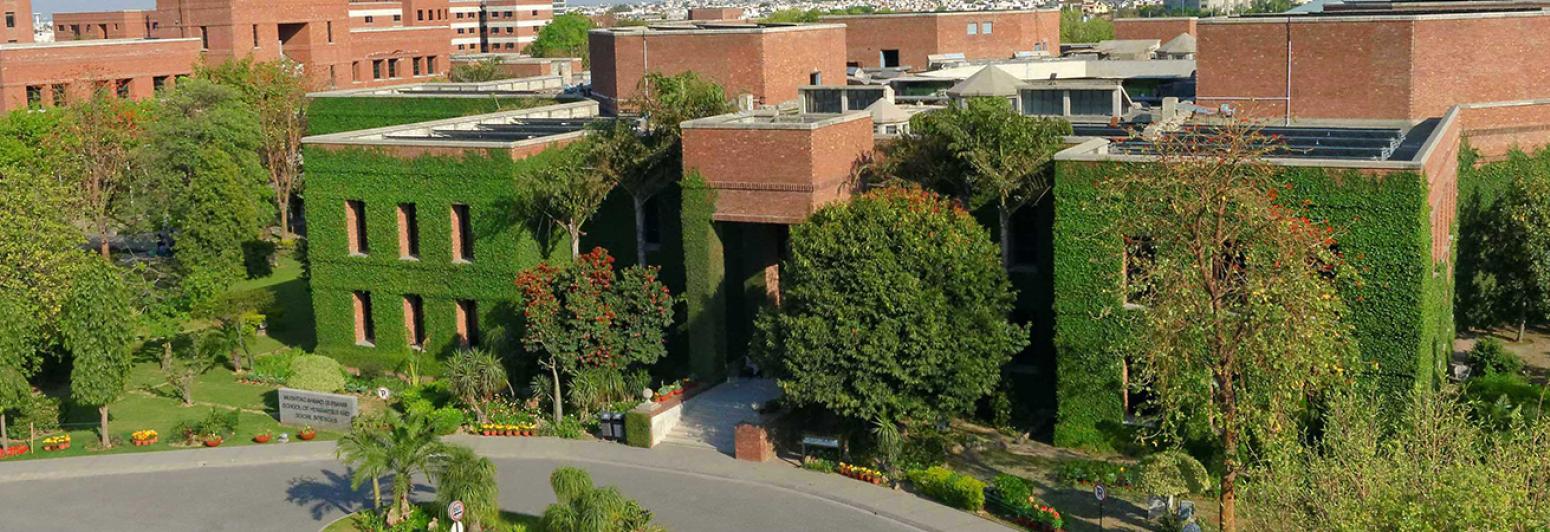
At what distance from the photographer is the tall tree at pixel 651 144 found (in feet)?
139

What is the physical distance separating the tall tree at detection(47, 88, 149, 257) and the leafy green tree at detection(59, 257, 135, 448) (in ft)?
75.5

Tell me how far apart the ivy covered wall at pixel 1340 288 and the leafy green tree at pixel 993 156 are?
210 centimetres

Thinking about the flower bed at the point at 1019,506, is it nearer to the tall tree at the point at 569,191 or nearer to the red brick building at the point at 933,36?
the tall tree at the point at 569,191

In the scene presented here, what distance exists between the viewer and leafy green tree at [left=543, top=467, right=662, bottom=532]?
97.0ft

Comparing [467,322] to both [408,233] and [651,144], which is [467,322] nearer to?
[408,233]

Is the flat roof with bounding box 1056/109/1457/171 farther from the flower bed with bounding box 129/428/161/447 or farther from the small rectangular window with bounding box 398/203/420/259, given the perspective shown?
the flower bed with bounding box 129/428/161/447

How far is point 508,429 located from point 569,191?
6260mm

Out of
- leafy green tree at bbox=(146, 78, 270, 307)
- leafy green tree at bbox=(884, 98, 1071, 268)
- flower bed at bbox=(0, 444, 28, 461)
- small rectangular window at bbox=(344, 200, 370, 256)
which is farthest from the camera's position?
leafy green tree at bbox=(146, 78, 270, 307)

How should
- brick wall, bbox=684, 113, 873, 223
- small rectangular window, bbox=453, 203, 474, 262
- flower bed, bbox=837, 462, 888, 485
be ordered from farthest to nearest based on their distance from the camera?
small rectangular window, bbox=453, 203, 474, 262 → brick wall, bbox=684, 113, 873, 223 → flower bed, bbox=837, 462, 888, 485

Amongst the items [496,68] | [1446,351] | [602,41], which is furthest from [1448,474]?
[496,68]

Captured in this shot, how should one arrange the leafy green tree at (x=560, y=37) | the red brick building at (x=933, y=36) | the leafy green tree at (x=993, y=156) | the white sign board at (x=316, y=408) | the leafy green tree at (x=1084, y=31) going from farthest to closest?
the leafy green tree at (x=560, y=37) < the leafy green tree at (x=1084, y=31) < the red brick building at (x=933, y=36) < the white sign board at (x=316, y=408) < the leafy green tree at (x=993, y=156)

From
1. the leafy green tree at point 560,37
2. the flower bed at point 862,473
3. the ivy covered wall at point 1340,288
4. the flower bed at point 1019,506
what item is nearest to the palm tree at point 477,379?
the flower bed at point 862,473

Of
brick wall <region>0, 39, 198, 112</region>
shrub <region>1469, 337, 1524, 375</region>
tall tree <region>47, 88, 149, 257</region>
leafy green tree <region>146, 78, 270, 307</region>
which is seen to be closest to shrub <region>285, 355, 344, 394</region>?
leafy green tree <region>146, 78, 270, 307</region>

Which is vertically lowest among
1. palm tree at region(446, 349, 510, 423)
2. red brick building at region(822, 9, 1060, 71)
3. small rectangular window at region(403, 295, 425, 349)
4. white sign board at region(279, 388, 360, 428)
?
white sign board at region(279, 388, 360, 428)
